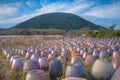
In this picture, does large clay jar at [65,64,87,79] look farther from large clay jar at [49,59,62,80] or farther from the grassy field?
large clay jar at [49,59,62,80]

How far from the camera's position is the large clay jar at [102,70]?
7.76m

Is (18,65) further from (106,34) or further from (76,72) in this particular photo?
(106,34)

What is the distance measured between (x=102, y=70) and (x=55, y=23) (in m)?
91.6

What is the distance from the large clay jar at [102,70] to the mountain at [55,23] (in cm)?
8568

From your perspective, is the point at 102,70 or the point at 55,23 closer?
the point at 102,70

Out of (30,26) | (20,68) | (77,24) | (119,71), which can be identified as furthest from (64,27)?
(119,71)

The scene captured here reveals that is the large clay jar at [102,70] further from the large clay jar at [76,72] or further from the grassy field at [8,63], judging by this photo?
the large clay jar at [76,72]

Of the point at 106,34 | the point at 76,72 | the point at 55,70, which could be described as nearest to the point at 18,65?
the point at 55,70

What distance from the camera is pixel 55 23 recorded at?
9912cm

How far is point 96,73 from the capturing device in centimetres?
798

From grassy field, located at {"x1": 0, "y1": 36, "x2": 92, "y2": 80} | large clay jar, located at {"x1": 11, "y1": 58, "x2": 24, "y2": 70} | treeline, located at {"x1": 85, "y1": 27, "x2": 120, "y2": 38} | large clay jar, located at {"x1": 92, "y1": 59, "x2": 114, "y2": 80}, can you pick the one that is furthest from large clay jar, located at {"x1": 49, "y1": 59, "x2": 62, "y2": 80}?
treeline, located at {"x1": 85, "y1": 27, "x2": 120, "y2": 38}

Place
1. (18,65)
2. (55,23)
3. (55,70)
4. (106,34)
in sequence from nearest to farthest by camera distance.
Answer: (55,70) → (18,65) → (106,34) → (55,23)

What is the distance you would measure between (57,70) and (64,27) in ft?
283

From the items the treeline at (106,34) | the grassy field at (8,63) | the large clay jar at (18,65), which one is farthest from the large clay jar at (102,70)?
the treeline at (106,34)
